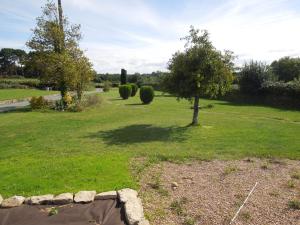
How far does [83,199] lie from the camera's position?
4570 millimetres

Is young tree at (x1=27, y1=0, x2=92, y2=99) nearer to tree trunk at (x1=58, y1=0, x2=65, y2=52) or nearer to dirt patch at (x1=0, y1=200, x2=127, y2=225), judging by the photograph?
tree trunk at (x1=58, y1=0, x2=65, y2=52)

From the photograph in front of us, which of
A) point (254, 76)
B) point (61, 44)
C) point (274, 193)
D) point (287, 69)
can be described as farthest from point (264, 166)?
point (287, 69)

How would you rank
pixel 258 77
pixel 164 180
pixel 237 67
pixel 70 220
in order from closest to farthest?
pixel 70 220
pixel 164 180
pixel 237 67
pixel 258 77

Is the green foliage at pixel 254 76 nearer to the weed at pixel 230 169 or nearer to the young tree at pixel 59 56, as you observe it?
the young tree at pixel 59 56

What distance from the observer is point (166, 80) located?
1223 cm

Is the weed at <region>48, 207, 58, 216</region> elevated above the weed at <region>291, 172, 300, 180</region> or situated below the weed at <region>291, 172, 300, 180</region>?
below

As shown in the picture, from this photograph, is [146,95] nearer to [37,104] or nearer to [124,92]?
[124,92]

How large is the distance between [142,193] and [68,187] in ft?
4.47

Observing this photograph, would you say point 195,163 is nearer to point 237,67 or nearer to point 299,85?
point 237,67

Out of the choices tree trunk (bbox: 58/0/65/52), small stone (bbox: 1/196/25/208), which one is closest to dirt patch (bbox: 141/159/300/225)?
small stone (bbox: 1/196/25/208)

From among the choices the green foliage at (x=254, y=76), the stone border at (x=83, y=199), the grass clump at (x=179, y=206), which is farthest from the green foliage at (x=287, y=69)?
the stone border at (x=83, y=199)

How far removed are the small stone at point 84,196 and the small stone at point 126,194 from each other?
0.44 m

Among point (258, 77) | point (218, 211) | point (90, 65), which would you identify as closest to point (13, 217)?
point (218, 211)

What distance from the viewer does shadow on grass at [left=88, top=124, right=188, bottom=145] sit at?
9.56m
